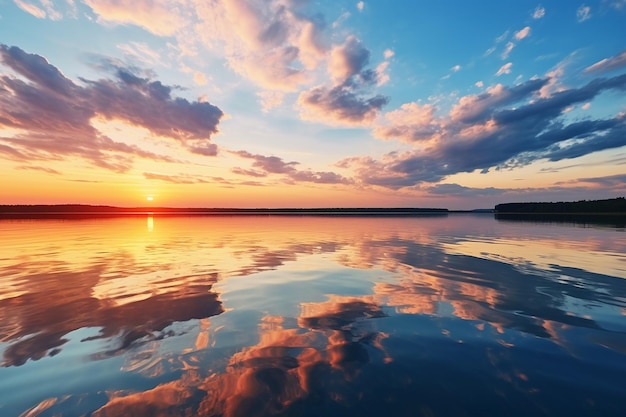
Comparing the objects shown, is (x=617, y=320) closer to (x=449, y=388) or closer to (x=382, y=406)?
(x=449, y=388)

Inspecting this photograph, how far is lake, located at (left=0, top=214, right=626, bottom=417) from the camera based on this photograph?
5027mm

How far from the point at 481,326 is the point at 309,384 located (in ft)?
18.6

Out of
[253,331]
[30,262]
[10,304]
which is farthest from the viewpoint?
[30,262]

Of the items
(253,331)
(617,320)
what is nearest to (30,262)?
(253,331)

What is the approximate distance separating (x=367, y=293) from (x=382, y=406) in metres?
7.06

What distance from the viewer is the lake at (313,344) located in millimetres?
5027

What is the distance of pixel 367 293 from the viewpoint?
38.9 feet

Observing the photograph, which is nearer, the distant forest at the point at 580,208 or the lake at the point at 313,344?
the lake at the point at 313,344

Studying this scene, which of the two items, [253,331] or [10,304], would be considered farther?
[10,304]

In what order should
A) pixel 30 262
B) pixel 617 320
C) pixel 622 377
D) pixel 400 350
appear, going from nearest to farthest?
1. pixel 622 377
2. pixel 400 350
3. pixel 617 320
4. pixel 30 262

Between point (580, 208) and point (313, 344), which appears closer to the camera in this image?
point (313, 344)

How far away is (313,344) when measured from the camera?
7.28m

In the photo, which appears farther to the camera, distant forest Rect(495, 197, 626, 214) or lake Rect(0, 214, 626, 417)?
distant forest Rect(495, 197, 626, 214)

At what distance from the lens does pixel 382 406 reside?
4.88 metres
